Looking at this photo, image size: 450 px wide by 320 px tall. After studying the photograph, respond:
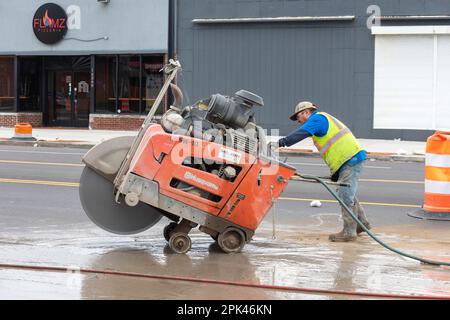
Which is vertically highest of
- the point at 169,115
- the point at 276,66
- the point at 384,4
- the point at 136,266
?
the point at 384,4

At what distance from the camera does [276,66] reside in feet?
81.8

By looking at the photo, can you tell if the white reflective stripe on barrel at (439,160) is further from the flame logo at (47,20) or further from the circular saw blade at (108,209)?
the flame logo at (47,20)

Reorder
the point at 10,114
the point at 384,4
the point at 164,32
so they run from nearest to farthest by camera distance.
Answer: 1. the point at 384,4
2. the point at 164,32
3. the point at 10,114

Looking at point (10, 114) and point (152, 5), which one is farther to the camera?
point (10, 114)

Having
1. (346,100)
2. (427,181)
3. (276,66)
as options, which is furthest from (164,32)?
(427,181)

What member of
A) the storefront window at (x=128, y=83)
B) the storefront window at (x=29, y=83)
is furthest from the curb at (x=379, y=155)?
the storefront window at (x=29, y=83)

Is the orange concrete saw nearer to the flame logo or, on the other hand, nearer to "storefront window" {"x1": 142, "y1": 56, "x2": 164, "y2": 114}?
"storefront window" {"x1": 142, "y1": 56, "x2": 164, "y2": 114}

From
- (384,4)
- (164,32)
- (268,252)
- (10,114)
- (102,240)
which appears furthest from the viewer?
(10,114)

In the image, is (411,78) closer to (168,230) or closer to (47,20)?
(47,20)

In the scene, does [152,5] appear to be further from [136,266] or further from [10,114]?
[136,266]

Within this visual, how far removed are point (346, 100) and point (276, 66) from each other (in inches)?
102

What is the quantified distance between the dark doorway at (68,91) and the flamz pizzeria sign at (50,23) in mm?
1054

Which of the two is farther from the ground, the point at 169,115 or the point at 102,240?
the point at 169,115

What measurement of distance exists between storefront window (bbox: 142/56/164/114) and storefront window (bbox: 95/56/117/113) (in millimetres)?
1237
